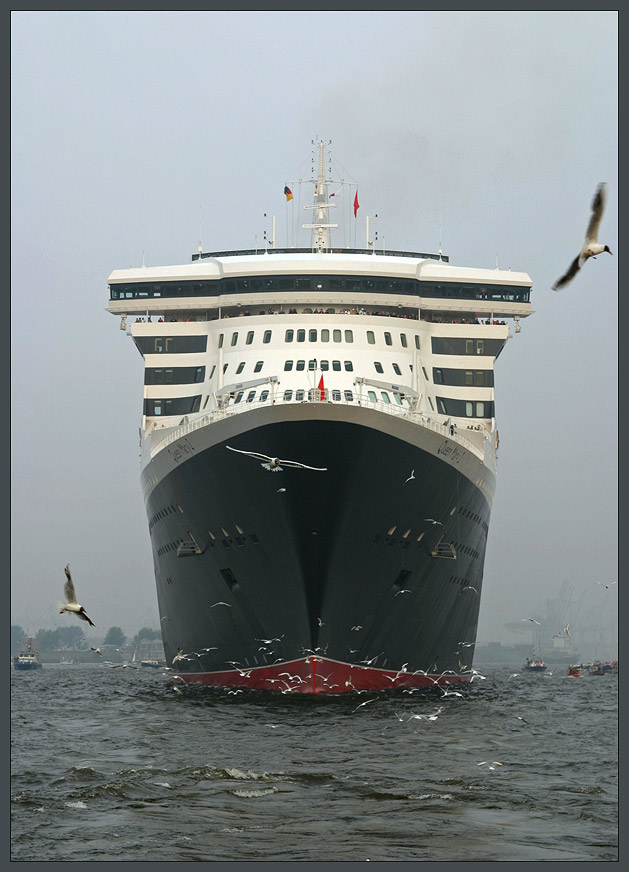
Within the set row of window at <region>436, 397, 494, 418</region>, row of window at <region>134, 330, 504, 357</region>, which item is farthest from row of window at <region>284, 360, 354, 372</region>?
row of window at <region>436, 397, 494, 418</region>

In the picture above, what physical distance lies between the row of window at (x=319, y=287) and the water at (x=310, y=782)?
16122mm

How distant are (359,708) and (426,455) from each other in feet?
28.6

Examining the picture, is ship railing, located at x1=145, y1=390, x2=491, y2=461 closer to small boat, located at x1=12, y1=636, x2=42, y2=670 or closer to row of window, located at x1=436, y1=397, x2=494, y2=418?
row of window, located at x1=436, y1=397, x2=494, y2=418

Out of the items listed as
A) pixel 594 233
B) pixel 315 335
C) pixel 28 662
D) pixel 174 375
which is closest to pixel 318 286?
pixel 315 335

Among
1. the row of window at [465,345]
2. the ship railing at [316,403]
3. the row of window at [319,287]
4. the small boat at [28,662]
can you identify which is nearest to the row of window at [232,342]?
the row of window at [465,345]

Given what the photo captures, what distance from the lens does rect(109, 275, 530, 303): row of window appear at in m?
51.3

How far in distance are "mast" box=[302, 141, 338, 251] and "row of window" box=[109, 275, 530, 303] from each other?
10403mm

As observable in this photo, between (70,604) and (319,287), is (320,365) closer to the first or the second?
(319,287)

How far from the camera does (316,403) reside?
132 ft

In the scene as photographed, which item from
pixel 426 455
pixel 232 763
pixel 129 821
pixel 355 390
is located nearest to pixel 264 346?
pixel 355 390

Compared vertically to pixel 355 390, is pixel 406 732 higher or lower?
lower

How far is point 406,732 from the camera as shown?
109 ft

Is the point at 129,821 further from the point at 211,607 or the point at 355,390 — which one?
the point at 355,390

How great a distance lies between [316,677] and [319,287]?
1629 centimetres
